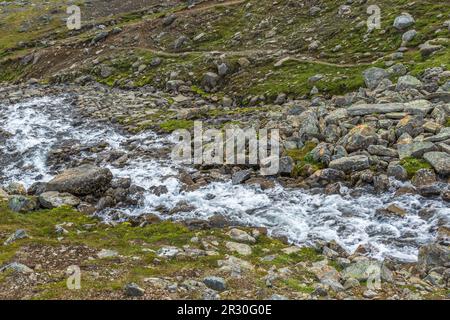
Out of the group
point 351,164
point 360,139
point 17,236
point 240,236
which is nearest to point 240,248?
point 240,236

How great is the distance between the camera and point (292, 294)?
1245cm

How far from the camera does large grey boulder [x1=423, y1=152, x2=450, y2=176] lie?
1961 cm

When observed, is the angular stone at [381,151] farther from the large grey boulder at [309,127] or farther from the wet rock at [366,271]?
the wet rock at [366,271]

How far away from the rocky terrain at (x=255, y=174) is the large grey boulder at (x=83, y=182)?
75 mm

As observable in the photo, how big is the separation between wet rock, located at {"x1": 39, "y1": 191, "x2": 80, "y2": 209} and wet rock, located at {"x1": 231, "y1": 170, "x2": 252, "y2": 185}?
7361mm

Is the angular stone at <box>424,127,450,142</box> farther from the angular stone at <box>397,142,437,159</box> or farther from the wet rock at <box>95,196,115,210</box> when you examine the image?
the wet rock at <box>95,196,115,210</box>

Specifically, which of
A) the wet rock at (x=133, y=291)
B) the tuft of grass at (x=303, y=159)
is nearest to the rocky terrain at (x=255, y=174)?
the wet rock at (x=133, y=291)

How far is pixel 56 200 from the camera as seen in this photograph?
70.4ft

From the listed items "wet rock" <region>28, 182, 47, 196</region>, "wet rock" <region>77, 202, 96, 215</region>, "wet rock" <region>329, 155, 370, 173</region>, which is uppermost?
"wet rock" <region>329, 155, 370, 173</region>

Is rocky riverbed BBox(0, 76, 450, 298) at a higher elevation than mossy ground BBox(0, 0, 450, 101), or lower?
lower

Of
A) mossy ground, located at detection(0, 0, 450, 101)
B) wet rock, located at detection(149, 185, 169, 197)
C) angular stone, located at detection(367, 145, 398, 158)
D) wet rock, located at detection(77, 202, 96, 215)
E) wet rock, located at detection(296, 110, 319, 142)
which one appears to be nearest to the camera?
wet rock, located at detection(77, 202, 96, 215)

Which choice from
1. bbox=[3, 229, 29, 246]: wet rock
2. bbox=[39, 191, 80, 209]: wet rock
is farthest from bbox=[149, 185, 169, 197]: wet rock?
bbox=[3, 229, 29, 246]: wet rock

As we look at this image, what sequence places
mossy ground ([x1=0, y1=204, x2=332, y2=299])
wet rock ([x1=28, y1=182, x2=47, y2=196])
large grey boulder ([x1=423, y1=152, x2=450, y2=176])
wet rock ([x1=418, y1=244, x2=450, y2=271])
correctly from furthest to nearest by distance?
1. wet rock ([x1=28, y1=182, x2=47, y2=196])
2. large grey boulder ([x1=423, y1=152, x2=450, y2=176])
3. wet rock ([x1=418, y1=244, x2=450, y2=271])
4. mossy ground ([x1=0, y1=204, x2=332, y2=299])

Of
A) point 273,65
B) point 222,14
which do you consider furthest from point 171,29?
point 273,65
